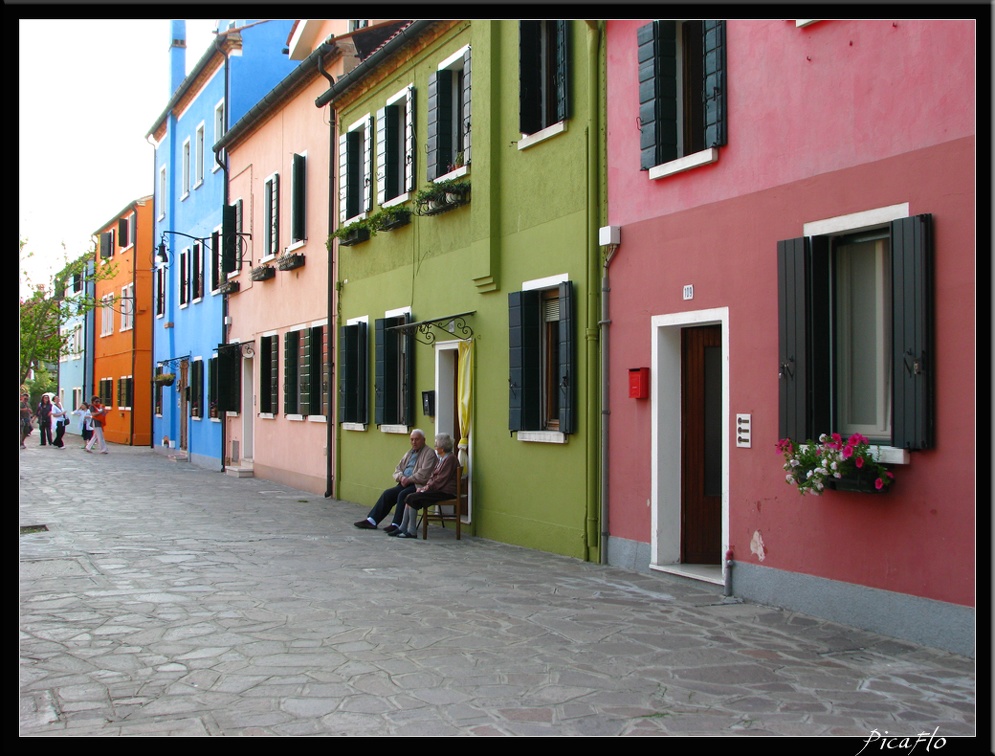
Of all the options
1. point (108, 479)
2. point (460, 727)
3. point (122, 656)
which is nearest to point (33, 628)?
point (122, 656)

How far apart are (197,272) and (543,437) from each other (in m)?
20.7

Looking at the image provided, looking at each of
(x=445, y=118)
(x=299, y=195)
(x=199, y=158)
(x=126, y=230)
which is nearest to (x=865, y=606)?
(x=445, y=118)

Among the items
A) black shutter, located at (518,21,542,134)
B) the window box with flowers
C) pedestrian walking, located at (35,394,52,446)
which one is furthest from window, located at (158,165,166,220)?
the window box with flowers

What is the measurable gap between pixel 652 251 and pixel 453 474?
418 centimetres

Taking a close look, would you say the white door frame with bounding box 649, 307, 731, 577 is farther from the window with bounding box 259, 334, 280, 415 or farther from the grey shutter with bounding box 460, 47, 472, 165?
the window with bounding box 259, 334, 280, 415

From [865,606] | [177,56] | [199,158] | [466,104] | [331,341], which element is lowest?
[865,606]

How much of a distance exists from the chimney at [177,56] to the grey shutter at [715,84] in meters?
32.0

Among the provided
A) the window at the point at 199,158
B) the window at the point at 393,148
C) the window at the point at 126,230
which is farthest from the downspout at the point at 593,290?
the window at the point at 126,230

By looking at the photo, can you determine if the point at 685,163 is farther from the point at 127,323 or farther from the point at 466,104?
the point at 127,323

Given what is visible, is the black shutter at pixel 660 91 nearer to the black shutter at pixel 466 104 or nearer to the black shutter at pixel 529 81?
the black shutter at pixel 529 81

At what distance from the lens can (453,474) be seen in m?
13.0

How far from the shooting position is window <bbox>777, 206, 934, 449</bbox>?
25.7ft

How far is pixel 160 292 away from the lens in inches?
1426

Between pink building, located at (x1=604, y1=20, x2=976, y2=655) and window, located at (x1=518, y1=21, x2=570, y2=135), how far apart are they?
1.39 m
